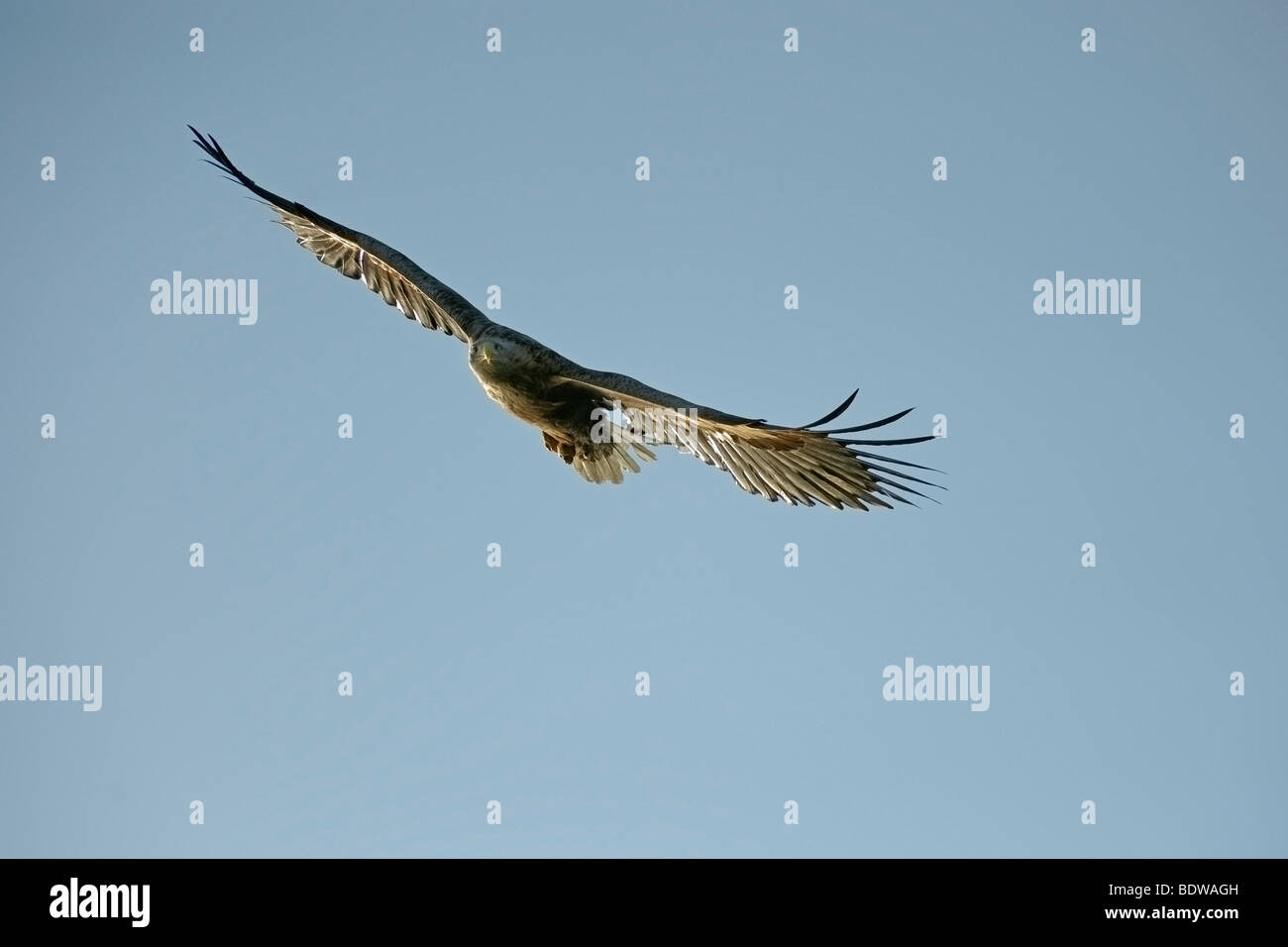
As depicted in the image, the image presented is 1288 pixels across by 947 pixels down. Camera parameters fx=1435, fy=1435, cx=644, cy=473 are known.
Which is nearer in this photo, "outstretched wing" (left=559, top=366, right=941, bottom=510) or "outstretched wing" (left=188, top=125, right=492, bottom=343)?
"outstretched wing" (left=559, top=366, right=941, bottom=510)

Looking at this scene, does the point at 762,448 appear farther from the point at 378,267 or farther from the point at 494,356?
the point at 378,267

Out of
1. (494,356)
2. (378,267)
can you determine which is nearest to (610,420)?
(494,356)

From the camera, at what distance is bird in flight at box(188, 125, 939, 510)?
38.7 feet

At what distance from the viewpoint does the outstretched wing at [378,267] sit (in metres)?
13.8

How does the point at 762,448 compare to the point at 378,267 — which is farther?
the point at 378,267

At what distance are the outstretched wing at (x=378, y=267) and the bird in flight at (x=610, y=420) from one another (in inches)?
0.6

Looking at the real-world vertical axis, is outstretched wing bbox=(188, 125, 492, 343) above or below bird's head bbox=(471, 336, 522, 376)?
above

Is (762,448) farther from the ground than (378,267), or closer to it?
closer to it

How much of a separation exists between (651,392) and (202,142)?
17.3 feet

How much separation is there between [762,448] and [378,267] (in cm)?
511

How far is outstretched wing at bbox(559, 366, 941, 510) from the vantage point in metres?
11.7

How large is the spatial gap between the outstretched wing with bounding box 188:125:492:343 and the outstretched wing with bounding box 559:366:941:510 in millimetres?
1712

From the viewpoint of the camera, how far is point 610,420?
13039mm
